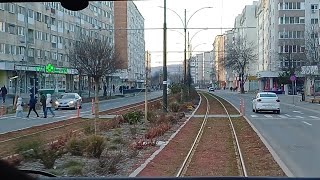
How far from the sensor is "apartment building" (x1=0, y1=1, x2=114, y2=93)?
202ft

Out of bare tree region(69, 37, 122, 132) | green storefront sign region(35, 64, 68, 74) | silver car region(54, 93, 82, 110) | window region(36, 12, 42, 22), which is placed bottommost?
silver car region(54, 93, 82, 110)

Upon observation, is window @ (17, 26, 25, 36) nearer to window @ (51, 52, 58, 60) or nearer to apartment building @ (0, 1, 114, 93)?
apartment building @ (0, 1, 114, 93)

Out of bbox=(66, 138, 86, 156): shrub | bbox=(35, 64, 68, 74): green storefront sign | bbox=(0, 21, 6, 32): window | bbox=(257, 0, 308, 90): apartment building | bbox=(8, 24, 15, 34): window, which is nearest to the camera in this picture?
bbox=(66, 138, 86, 156): shrub

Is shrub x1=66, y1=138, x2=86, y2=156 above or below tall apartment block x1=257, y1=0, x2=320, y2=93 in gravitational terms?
below

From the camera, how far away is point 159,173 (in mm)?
10758

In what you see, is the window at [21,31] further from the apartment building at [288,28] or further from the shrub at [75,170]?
the shrub at [75,170]

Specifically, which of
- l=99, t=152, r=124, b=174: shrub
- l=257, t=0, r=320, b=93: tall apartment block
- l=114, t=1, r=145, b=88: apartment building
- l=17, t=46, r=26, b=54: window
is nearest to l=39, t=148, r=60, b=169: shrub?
l=99, t=152, r=124, b=174: shrub

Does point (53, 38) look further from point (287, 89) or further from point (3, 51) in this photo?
point (287, 89)

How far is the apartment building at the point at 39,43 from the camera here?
6147 cm

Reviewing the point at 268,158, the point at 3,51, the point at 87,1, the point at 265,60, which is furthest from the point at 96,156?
the point at 265,60

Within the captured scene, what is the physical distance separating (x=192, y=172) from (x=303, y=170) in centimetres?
230

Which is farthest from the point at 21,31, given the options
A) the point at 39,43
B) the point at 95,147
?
the point at 95,147

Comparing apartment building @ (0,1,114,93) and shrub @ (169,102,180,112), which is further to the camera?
apartment building @ (0,1,114,93)

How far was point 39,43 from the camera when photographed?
71.8m
